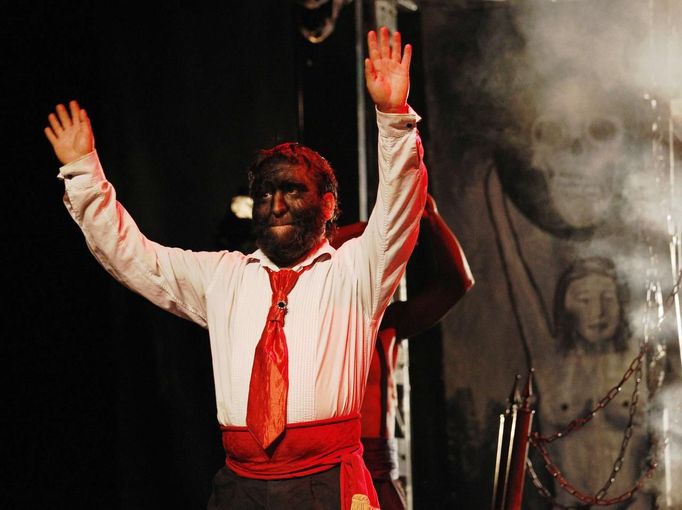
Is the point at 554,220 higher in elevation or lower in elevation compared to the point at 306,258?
higher

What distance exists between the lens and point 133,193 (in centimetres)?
419

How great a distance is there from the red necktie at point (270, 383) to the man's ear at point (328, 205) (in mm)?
381

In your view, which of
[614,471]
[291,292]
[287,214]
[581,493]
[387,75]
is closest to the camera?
[387,75]

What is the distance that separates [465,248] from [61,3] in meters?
2.34

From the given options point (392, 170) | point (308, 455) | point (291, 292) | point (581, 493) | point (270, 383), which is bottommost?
point (581, 493)

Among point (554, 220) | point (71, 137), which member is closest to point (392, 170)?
point (71, 137)

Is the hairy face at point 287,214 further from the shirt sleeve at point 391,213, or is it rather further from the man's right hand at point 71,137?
the man's right hand at point 71,137

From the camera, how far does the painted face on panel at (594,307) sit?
483 cm

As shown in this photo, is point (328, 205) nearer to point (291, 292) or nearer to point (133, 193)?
point (291, 292)

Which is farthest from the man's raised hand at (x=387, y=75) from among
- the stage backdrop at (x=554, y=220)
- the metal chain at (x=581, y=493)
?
the stage backdrop at (x=554, y=220)

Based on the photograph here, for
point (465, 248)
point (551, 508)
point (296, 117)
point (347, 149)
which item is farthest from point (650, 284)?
point (296, 117)

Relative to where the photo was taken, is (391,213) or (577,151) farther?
(577,151)

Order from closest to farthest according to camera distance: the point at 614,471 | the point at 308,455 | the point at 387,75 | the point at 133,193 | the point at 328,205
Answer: the point at 387,75 < the point at 308,455 < the point at 328,205 < the point at 133,193 < the point at 614,471

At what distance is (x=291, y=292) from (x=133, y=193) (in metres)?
1.58
